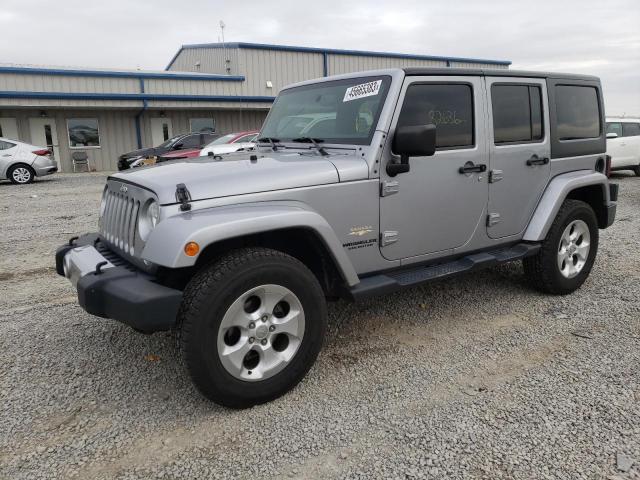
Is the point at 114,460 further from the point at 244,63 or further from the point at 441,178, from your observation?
the point at 244,63

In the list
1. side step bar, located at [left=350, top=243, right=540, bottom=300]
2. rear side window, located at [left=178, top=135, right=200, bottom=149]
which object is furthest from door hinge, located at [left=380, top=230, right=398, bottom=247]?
rear side window, located at [left=178, top=135, right=200, bottom=149]

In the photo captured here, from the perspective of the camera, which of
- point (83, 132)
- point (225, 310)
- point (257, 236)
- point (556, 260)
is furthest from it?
point (83, 132)

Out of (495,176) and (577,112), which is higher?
(577,112)

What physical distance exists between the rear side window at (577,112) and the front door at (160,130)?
20798mm

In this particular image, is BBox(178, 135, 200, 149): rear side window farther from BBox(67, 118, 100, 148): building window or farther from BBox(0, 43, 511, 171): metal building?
BBox(67, 118, 100, 148): building window

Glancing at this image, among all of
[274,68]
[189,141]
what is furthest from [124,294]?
[274,68]

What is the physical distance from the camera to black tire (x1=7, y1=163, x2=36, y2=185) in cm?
1451

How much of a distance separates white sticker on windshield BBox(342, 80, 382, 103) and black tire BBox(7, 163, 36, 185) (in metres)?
13.9

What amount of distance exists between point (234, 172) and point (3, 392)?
6.49 feet

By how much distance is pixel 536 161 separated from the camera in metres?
4.36

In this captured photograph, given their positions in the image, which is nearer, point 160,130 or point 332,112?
point 332,112

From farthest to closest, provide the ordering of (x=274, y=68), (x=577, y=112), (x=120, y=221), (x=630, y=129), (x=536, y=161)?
(x=274, y=68) < (x=630, y=129) < (x=577, y=112) < (x=536, y=161) < (x=120, y=221)

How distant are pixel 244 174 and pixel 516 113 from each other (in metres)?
2.48

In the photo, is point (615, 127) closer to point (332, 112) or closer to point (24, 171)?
point (332, 112)
